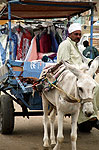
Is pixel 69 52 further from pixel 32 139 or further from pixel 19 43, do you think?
pixel 19 43

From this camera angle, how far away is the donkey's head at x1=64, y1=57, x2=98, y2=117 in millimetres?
3676

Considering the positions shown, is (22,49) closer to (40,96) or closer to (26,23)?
(26,23)

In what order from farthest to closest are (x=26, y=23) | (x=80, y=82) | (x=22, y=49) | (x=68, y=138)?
(x=26, y=23), (x=22, y=49), (x=68, y=138), (x=80, y=82)

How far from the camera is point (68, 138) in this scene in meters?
5.99

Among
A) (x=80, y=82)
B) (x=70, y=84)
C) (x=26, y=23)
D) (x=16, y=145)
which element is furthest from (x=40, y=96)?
(x=26, y=23)

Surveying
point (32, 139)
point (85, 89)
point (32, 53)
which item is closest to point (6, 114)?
point (32, 139)

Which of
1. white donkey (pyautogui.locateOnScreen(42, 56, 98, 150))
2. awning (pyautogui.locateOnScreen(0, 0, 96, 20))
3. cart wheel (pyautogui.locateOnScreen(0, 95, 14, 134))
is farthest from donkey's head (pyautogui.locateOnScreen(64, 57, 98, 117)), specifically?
cart wheel (pyautogui.locateOnScreen(0, 95, 14, 134))

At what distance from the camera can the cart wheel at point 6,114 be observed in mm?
5795

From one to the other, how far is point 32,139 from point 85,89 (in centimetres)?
253

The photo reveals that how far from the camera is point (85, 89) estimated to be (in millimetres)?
3730

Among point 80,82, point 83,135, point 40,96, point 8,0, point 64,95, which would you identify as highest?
point 8,0

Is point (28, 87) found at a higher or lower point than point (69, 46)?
lower

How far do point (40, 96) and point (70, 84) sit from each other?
1571 millimetres

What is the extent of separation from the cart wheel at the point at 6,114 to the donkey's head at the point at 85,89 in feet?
7.26
